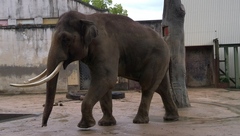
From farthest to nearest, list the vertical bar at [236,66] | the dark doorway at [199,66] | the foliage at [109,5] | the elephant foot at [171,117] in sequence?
the foliage at [109,5]
the dark doorway at [199,66]
the vertical bar at [236,66]
the elephant foot at [171,117]

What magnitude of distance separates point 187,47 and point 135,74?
14.0 m

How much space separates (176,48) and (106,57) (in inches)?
175

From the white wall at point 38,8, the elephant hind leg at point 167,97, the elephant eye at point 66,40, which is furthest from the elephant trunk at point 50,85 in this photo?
the white wall at point 38,8

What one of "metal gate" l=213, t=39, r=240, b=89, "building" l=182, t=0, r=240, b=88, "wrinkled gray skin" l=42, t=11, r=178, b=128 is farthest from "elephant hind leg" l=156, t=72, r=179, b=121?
"building" l=182, t=0, r=240, b=88

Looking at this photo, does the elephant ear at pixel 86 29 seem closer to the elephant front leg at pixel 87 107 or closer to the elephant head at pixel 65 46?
the elephant head at pixel 65 46

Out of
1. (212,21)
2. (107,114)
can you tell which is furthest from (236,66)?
(107,114)

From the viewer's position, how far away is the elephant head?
5.62m

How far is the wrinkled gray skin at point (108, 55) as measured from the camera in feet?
18.7

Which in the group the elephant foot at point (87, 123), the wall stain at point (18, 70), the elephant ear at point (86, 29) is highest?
the elephant ear at point (86, 29)

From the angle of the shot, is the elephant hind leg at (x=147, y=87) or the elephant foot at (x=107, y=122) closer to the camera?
the elephant foot at (x=107, y=122)

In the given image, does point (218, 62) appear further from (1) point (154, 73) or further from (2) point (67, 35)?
(2) point (67, 35)

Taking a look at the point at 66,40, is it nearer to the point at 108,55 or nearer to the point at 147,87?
the point at 108,55

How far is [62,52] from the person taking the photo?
5.67 metres

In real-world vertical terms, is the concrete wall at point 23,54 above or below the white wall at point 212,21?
below
